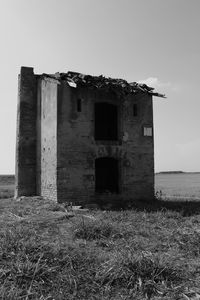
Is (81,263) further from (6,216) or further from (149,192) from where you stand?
(149,192)

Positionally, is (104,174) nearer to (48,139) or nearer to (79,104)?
(48,139)

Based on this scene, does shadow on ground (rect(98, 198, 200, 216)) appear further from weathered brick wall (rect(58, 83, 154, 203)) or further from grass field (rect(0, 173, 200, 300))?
grass field (rect(0, 173, 200, 300))

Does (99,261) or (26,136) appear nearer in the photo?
(99,261)

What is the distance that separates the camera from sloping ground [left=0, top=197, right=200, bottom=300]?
5441 millimetres

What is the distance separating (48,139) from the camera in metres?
16.2

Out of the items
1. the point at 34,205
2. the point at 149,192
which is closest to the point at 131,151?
the point at 149,192

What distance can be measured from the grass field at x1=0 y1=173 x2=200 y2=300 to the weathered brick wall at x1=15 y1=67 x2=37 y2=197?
754cm

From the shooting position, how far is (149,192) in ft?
56.2

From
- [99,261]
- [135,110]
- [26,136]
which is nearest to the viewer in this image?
[99,261]

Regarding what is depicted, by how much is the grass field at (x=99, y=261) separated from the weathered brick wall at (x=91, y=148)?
4.81m

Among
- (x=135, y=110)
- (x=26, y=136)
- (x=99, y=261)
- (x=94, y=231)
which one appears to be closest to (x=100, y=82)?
(x=135, y=110)

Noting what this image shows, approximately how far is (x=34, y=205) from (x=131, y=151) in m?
5.04

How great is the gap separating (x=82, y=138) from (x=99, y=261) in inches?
370

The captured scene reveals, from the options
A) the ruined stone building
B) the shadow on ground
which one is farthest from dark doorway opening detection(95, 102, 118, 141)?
the shadow on ground
